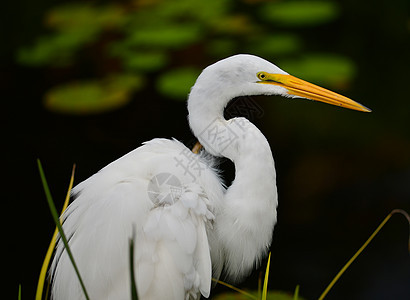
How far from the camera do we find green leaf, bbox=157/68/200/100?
255 centimetres

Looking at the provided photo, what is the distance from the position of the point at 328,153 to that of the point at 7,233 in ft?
5.52

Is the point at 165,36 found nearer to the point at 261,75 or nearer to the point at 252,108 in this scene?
the point at 252,108

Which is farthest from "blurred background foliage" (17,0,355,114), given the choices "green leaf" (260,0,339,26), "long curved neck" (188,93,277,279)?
"long curved neck" (188,93,277,279)

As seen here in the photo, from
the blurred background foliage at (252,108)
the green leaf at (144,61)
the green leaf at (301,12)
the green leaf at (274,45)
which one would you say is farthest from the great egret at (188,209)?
the green leaf at (301,12)

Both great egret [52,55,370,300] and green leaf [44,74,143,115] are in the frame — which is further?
green leaf [44,74,143,115]

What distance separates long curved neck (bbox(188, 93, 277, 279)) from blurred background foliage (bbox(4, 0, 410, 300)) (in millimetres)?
A: 470

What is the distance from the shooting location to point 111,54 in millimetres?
2900

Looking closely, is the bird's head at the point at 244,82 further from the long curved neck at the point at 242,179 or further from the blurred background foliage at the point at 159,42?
the blurred background foliage at the point at 159,42

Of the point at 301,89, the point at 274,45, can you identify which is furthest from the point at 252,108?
the point at 274,45

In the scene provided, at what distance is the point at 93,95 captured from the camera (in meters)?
2.57

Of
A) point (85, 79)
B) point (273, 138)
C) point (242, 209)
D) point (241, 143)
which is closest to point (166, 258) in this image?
point (242, 209)

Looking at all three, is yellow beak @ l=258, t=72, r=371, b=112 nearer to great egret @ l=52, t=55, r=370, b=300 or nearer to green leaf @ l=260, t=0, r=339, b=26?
great egret @ l=52, t=55, r=370, b=300

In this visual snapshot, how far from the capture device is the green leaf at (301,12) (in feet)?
9.86

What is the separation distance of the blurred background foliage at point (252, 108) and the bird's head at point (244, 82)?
0.46m
